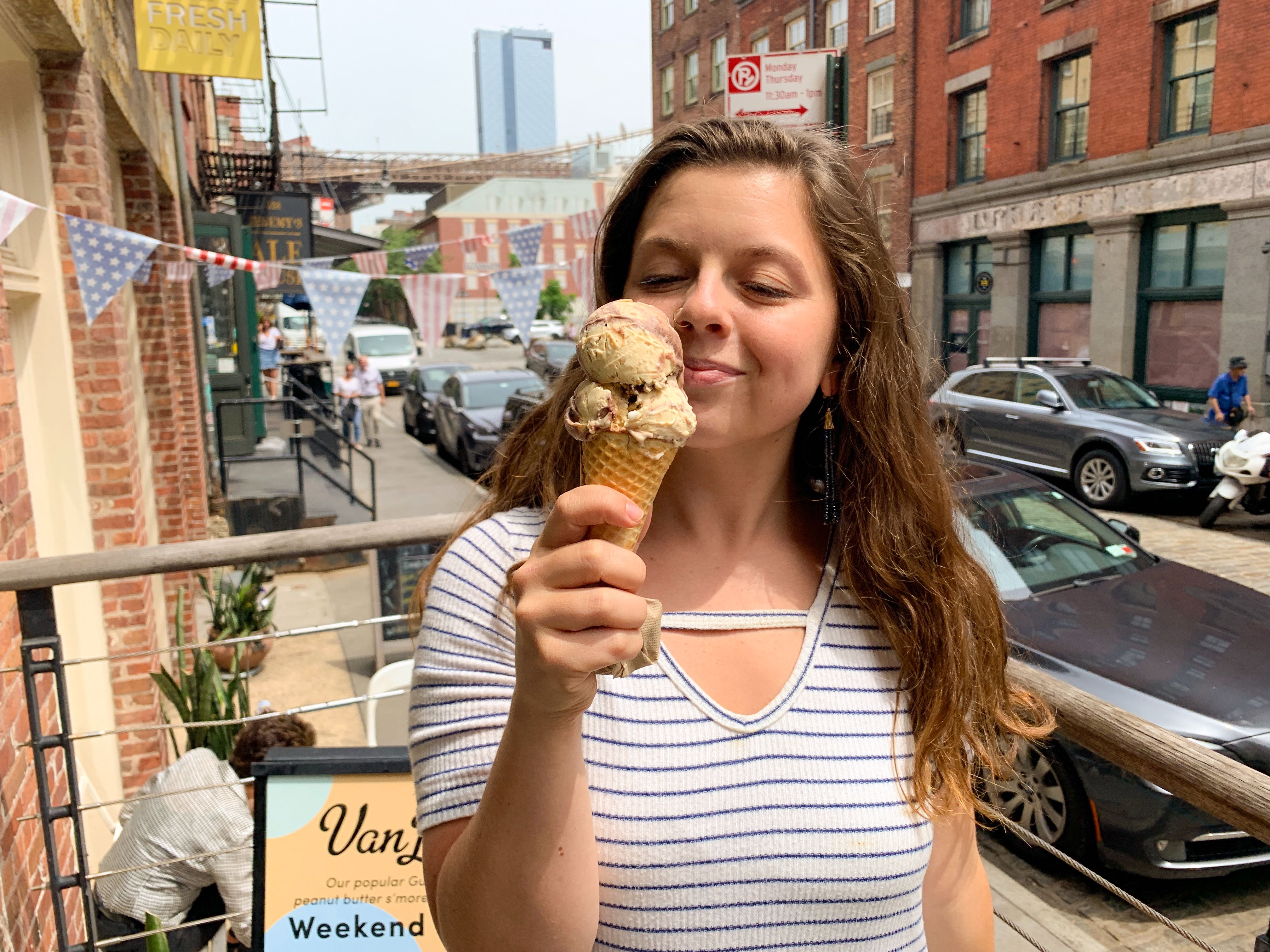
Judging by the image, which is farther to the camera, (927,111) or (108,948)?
(927,111)

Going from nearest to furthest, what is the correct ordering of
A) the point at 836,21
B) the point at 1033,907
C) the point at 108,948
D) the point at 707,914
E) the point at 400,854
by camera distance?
the point at 707,914 → the point at 400,854 → the point at 108,948 → the point at 1033,907 → the point at 836,21

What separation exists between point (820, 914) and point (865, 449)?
744 mm

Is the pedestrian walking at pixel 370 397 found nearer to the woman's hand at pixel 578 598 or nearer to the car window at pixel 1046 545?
the car window at pixel 1046 545

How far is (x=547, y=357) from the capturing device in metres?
25.9

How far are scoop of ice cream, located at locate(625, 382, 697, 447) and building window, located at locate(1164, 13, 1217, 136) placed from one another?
1712 centimetres

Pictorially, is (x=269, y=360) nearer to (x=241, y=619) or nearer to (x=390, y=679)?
(x=241, y=619)

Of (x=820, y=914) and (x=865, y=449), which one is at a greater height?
(x=865, y=449)

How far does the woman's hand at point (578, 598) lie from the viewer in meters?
0.87

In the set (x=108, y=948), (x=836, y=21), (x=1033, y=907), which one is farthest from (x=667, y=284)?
(x=836, y=21)

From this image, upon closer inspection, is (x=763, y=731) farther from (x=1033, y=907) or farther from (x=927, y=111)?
(x=927, y=111)

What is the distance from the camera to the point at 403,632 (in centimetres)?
671

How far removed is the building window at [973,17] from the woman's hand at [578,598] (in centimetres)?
1787

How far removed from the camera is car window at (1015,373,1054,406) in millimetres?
11758

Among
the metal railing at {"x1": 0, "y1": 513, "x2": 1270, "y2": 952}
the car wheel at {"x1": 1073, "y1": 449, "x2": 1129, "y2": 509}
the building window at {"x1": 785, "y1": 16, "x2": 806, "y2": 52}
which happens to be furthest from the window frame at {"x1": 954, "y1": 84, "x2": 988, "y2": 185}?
the metal railing at {"x1": 0, "y1": 513, "x2": 1270, "y2": 952}
